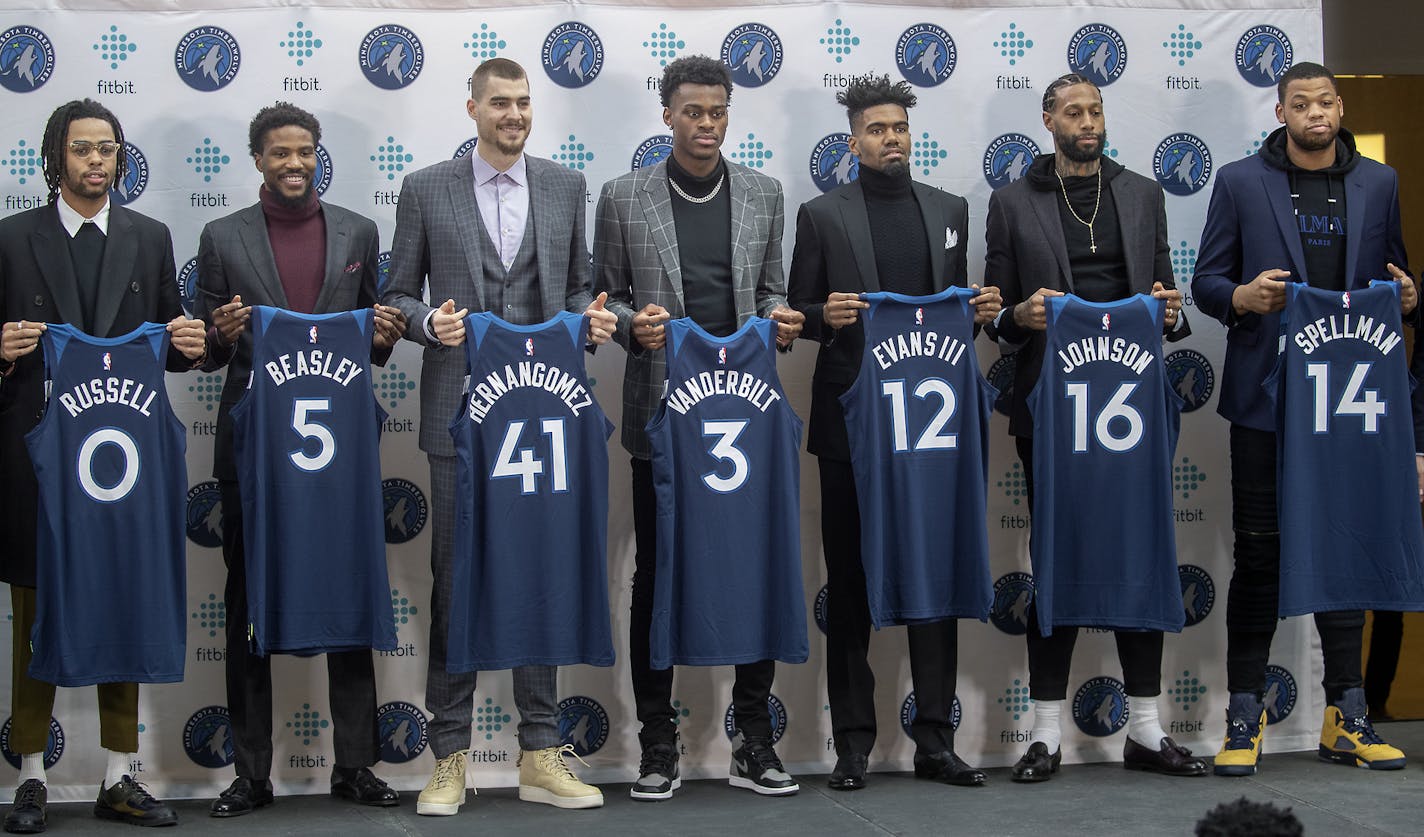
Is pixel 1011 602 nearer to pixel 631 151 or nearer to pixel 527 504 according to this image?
pixel 527 504

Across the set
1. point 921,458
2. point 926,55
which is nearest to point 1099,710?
point 921,458

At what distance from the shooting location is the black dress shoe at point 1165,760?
491 cm

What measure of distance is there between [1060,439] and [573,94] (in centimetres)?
201

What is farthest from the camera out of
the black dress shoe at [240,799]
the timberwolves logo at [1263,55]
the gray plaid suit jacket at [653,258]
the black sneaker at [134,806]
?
the timberwolves logo at [1263,55]

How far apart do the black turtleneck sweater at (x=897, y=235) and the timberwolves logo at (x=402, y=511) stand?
1722 millimetres

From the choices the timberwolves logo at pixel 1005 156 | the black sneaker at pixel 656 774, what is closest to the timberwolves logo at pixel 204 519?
the black sneaker at pixel 656 774

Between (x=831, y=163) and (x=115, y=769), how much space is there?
3020mm

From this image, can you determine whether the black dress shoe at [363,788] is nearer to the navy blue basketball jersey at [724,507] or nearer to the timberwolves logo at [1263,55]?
the navy blue basketball jersey at [724,507]

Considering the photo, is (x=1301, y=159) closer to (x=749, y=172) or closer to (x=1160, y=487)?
(x=1160, y=487)

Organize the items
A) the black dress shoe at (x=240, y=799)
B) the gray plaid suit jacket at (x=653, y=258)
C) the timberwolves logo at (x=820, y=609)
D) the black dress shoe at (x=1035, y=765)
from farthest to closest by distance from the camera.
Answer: the timberwolves logo at (x=820, y=609), the black dress shoe at (x=1035, y=765), the gray plaid suit jacket at (x=653, y=258), the black dress shoe at (x=240, y=799)

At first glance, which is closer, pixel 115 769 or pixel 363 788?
pixel 115 769

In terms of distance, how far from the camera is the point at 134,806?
14.7ft

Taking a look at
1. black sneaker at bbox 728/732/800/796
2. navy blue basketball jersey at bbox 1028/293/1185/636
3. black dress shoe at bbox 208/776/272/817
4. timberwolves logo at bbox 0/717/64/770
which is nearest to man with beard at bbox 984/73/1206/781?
navy blue basketball jersey at bbox 1028/293/1185/636

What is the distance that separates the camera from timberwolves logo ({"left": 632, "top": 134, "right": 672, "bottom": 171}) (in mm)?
5301
